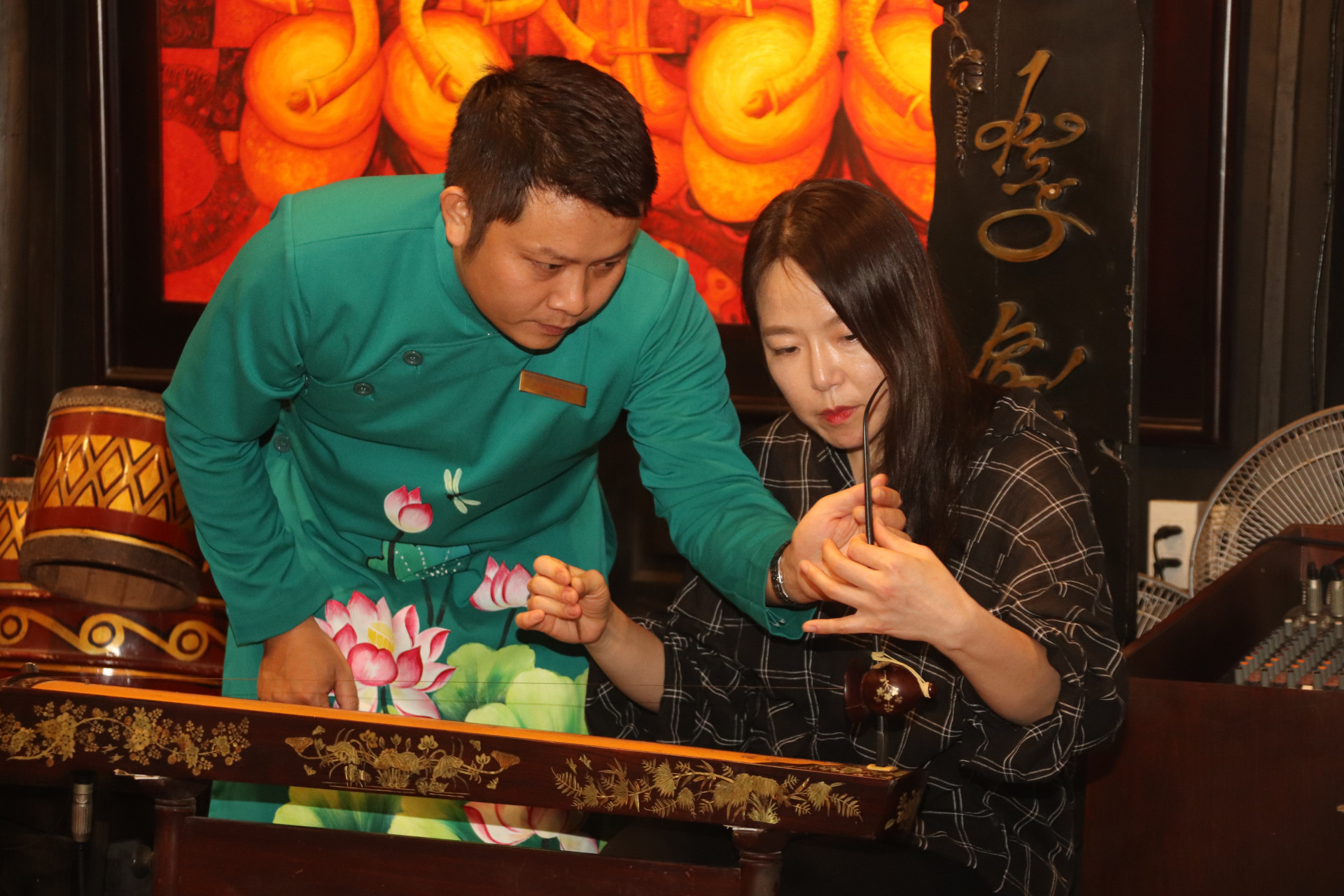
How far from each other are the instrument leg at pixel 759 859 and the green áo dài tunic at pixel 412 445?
1.14ft

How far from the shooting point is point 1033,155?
7.28 ft

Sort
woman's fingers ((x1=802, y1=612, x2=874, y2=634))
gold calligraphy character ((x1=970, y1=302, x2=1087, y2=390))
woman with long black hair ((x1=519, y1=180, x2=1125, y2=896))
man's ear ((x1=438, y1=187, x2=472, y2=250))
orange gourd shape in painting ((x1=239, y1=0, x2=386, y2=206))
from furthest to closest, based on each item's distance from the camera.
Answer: orange gourd shape in painting ((x1=239, y1=0, x2=386, y2=206)) < gold calligraphy character ((x1=970, y1=302, x2=1087, y2=390)) < man's ear ((x1=438, y1=187, x2=472, y2=250)) < woman with long black hair ((x1=519, y1=180, x2=1125, y2=896)) < woman's fingers ((x1=802, y1=612, x2=874, y2=634))

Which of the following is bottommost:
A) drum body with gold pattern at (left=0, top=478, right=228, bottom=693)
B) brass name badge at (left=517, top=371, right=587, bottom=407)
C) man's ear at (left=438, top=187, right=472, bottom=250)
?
drum body with gold pattern at (left=0, top=478, right=228, bottom=693)

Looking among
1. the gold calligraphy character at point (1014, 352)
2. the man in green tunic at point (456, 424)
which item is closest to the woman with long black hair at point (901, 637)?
the man in green tunic at point (456, 424)

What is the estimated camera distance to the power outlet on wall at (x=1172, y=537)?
3086mm

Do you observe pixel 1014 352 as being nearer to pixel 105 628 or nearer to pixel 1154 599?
pixel 1154 599

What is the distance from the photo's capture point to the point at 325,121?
309 centimetres

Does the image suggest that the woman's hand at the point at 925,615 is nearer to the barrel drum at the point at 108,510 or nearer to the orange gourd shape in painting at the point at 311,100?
the barrel drum at the point at 108,510

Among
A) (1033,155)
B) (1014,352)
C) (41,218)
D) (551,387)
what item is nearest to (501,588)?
(551,387)

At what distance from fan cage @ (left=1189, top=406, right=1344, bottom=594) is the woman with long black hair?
1.15 meters

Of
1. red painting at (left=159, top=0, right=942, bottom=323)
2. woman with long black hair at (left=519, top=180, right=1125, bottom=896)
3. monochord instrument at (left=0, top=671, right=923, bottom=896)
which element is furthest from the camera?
red painting at (left=159, top=0, right=942, bottom=323)

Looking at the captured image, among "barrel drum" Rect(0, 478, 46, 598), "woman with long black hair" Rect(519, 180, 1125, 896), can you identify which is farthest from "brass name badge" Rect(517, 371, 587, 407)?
"barrel drum" Rect(0, 478, 46, 598)

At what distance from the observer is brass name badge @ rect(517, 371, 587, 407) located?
5.09 feet

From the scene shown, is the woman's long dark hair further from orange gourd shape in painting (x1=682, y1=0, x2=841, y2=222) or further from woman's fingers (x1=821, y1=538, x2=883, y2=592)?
orange gourd shape in painting (x1=682, y1=0, x2=841, y2=222)
